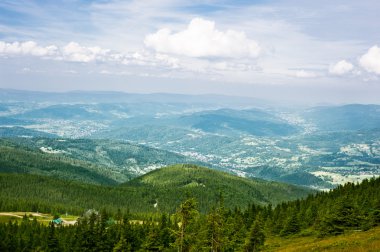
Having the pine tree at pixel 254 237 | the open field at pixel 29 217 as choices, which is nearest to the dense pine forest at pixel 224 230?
the pine tree at pixel 254 237

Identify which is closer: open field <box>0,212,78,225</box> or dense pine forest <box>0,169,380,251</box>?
dense pine forest <box>0,169,380,251</box>

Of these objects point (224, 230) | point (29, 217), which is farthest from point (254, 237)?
point (29, 217)

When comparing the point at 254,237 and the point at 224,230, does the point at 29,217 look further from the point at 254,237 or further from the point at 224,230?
the point at 254,237

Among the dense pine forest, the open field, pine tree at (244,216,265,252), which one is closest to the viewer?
pine tree at (244,216,265,252)

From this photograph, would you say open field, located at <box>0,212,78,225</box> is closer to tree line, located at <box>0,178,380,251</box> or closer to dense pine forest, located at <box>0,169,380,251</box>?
dense pine forest, located at <box>0,169,380,251</box>

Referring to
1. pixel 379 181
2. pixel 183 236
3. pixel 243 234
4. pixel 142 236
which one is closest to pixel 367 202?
pixel 243 234

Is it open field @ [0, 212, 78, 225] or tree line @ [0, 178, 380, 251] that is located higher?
tree line @ [0, 178, 380, 251]

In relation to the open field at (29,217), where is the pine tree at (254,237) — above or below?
above

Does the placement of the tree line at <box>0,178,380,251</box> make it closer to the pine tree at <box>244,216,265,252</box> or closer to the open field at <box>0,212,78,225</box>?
the pine tree at <box>244,216,265,252</box>

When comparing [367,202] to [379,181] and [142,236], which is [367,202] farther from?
[142,236]

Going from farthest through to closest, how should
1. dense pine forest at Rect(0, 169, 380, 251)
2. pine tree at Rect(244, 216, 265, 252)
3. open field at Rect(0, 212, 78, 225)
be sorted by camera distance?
open field at Rect(0, 212, 78, 225)
dense pine forest at Rect(0, 169, 380, 251)
pine tree at Rect(244, 216, 265, 252)

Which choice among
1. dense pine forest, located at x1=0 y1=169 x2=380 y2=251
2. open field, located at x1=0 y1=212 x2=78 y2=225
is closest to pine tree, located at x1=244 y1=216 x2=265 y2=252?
dense pine forest, located at x1=0 y1=169 x2=380 y2=251

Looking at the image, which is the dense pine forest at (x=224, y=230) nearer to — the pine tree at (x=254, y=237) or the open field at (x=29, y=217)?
the pine tree at (x=254, y=237)
